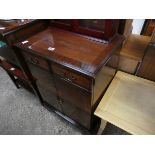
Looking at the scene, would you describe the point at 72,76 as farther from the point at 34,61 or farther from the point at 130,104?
the point at 130,104

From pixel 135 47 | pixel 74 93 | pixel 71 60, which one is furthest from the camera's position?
pixel 135 47

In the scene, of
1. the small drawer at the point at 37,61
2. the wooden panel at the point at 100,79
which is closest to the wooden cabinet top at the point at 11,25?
the small drawer at the point at 37,61

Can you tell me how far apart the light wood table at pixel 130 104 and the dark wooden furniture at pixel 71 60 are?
0.43 feet

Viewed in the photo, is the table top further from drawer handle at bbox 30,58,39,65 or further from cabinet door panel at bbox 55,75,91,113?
drawer handle at bbox 30,58,39,65

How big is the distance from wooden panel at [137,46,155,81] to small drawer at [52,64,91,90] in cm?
48

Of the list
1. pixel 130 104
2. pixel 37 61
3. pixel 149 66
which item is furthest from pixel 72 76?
pixel 149 66

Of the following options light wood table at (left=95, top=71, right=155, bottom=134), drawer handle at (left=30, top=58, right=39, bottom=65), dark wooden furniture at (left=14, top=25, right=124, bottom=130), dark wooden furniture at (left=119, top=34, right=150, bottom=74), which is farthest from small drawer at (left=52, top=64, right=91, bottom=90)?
dark wooden furniture at (left=119, top=34, right=150, bottom=74)

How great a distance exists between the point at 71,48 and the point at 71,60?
0.13m

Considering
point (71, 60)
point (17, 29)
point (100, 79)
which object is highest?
point (17, 29)

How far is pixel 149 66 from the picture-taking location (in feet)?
3.15

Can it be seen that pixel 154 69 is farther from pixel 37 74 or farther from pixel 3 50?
pixel 3 50

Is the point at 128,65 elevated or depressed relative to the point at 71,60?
depressed
